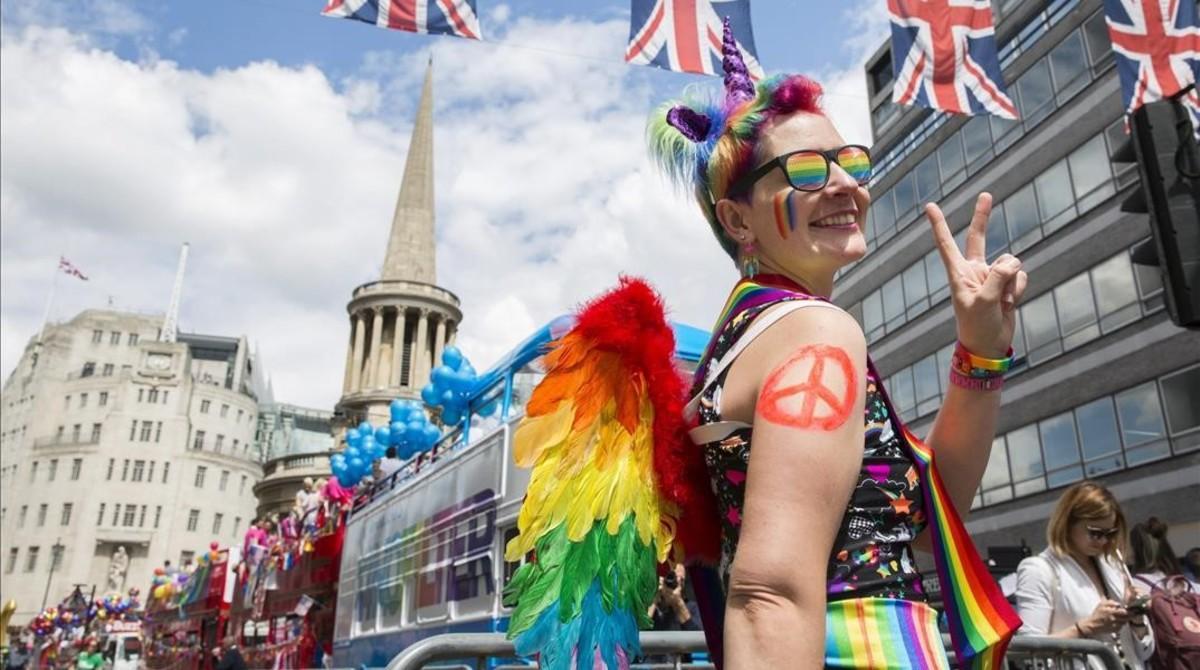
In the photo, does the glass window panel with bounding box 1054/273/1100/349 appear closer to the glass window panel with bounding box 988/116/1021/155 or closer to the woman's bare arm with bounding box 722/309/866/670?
the glass window panel with bounding box 988/116/1021/155

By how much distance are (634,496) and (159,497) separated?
8499 centimetres

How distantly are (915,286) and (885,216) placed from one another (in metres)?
3.22

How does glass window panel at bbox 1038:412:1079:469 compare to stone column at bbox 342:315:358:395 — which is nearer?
glass window panel at bbox 1038:412:1079:469

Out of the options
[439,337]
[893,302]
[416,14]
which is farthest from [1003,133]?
[439,337]

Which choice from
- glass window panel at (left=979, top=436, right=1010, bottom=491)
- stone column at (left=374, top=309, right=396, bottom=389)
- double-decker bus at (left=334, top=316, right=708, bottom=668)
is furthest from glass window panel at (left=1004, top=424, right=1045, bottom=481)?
stone column at (left=374, top=309, right=396, bottom=389)

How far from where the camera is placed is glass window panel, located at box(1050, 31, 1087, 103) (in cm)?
2028

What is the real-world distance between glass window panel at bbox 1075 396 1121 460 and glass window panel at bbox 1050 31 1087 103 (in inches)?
295

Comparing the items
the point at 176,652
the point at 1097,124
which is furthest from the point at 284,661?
the point at 1097,124

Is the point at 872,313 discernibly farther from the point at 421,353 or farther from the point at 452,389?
the point at 421,353

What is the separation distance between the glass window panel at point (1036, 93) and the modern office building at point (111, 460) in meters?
73.9

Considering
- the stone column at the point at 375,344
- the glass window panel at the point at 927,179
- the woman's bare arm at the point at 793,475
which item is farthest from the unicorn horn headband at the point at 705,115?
the stone column at the point at 375,344

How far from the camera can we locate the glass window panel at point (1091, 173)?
19125mm

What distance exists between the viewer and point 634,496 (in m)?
1.63

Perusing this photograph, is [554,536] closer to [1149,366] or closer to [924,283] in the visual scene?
[1149,366]
